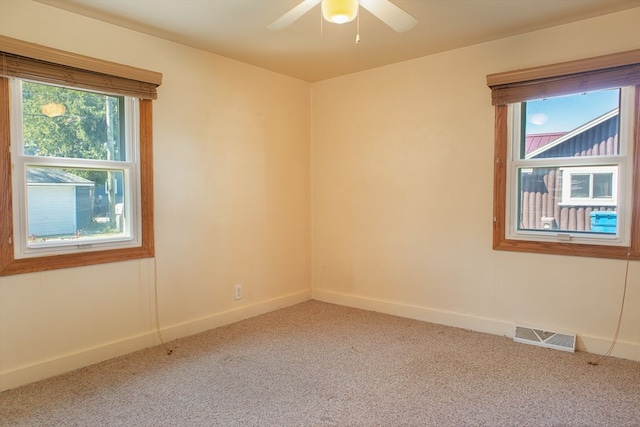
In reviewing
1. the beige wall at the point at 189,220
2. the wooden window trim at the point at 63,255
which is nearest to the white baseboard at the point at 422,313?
the beige wall at the point at 189,220

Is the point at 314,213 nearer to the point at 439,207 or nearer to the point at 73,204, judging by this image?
the point at 439,207

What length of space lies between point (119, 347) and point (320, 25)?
8.67ft

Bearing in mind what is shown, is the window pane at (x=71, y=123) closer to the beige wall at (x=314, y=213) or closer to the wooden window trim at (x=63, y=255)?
the wooden window trim at (x=63, y=255)

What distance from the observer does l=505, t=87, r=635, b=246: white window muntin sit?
2672 mm

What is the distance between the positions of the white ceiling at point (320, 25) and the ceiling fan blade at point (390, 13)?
20.9 inches

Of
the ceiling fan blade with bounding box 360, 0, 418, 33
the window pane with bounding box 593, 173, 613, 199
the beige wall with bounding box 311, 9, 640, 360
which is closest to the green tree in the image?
the ceiling fan blade with bounding box 360, 0, 418, 33

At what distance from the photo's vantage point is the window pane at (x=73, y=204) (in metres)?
2.50

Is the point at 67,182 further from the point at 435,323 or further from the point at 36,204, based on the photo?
the point at 435,323

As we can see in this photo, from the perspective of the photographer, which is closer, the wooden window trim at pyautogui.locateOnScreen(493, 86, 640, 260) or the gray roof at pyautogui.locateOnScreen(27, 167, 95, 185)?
the gray roof at pyautogui.locateOnScreen(27, 167, 95, 185)

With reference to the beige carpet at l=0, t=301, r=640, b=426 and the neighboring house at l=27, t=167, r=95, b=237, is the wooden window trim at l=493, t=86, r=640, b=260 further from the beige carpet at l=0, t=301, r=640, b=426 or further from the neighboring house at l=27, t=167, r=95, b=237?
the neighboring house at l=27, t=167, r=95, b=237

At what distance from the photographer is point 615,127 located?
2.74 m

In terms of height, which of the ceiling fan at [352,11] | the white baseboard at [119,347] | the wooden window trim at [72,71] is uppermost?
the ceiling fan at [352,11]

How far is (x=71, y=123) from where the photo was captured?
263 cm

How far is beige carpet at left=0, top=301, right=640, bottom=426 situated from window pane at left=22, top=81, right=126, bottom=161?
142 cm
